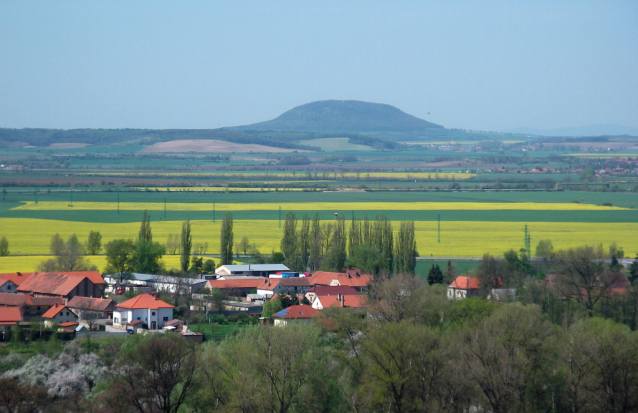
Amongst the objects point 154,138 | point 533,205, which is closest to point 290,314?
point 533,205

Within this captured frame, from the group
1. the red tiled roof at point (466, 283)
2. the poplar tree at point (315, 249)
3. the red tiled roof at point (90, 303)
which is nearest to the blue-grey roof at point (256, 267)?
the poplar tree at point (315, 249)

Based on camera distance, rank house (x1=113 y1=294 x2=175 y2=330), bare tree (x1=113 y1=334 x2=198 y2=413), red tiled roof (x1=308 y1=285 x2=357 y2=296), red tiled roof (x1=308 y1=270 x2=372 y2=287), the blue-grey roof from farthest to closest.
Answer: the blue-grey roof, red tiled roof (x1=308 y1=270 x2=372 y2=287), red tiled roof (x1=308 y1=285 x2=357 y2=296), house (x1=113 y1=294 x2=175 y2=330), bare tree (x1=113 y1=334 x2=198 y2=413)

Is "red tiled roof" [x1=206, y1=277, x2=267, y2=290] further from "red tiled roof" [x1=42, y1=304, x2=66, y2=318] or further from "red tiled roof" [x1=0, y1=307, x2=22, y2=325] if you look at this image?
"red tiled roof" [x1=0, y1=307, x2=22, y2=325]

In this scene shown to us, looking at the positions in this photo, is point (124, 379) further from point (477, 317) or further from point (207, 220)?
point (207, 220)

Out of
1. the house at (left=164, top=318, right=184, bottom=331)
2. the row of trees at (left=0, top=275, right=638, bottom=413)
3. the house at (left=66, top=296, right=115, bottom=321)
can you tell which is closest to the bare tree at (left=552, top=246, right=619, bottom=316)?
the row of trees at (left=0, top=275, right=638, bottom=413)

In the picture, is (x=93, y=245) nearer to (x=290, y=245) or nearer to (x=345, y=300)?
(x=290, y=245)

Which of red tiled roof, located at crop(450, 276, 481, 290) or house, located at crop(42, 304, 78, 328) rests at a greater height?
red tiled roof, located at crop(450, 276, 481, 290)

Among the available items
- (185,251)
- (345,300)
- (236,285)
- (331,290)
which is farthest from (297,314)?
(185,251)

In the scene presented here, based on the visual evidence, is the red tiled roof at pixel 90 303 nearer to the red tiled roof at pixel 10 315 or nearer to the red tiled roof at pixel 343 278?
the red tiled roof at pixel 10 315
